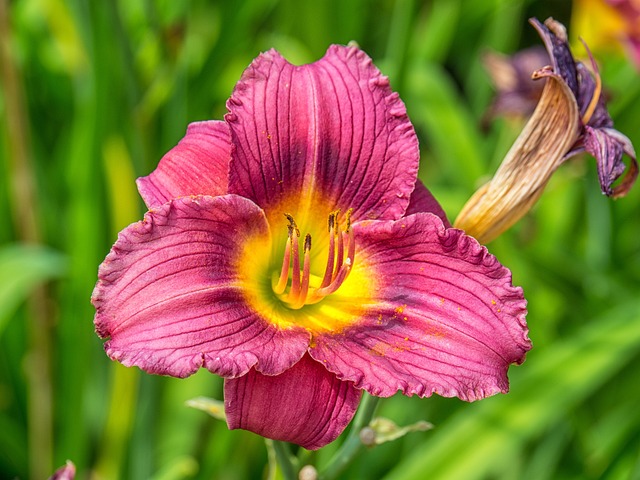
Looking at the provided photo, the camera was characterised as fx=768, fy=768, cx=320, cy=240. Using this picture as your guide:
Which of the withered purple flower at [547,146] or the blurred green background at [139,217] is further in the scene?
the blurred green background at [139,217]

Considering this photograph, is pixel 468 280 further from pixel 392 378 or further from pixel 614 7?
pixel 614 7

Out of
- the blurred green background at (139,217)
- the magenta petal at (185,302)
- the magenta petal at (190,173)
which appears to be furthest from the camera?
the blurred green background at (139,217)

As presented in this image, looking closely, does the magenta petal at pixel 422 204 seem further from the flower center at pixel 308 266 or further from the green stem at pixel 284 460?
the green stem at pixel 284 460

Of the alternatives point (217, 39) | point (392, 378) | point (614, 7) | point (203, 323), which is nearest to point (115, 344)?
point (203, 323)

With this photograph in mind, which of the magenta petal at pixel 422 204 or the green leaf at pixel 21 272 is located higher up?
the magenta petal at pixel 422 204

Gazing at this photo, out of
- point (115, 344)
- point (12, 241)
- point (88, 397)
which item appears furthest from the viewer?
point (12, 241)

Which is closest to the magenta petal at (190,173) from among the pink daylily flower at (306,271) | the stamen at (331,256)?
the pink daylily flower at (306,271)
